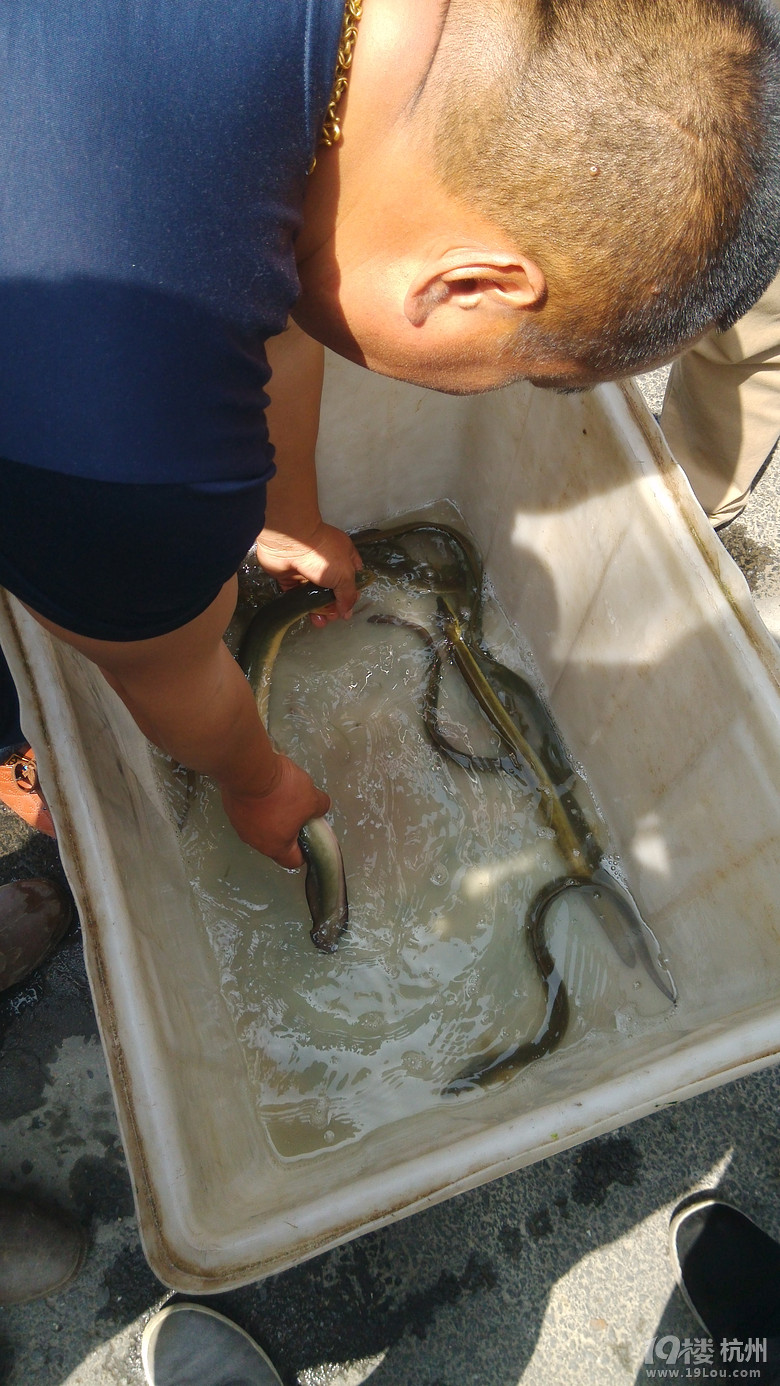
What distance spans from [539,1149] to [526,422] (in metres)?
1.31

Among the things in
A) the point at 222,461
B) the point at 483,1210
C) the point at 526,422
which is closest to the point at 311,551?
the point at 526,422

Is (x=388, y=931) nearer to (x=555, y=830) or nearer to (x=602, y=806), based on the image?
(x=555, y=830)

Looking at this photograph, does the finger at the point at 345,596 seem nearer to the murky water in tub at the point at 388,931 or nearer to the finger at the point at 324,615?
the finger at the point at 324,615

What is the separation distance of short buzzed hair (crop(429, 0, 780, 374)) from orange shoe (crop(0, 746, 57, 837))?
154 cm

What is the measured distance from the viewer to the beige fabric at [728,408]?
1.67 m

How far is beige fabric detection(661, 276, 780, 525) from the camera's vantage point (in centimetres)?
167

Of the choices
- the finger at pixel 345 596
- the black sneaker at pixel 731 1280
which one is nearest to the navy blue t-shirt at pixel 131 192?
the finger at pixel 345 596

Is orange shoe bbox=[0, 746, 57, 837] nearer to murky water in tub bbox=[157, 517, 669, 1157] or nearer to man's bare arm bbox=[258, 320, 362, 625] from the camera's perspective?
murky water in tub bbox=[157, 517, 669, 1157]

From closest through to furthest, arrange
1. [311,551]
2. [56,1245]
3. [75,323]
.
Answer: [75,323] → [56,1245] → [311,551]

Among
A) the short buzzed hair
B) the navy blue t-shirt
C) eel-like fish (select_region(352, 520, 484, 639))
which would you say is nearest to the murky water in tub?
eel-like fish (select_region(352, 520, 484, 639))

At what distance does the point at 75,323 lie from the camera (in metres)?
0.62

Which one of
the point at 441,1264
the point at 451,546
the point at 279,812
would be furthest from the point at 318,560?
the point at 441,1264

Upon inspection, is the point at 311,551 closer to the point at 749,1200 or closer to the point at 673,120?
the point at 673,120

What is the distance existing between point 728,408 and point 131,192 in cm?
163
